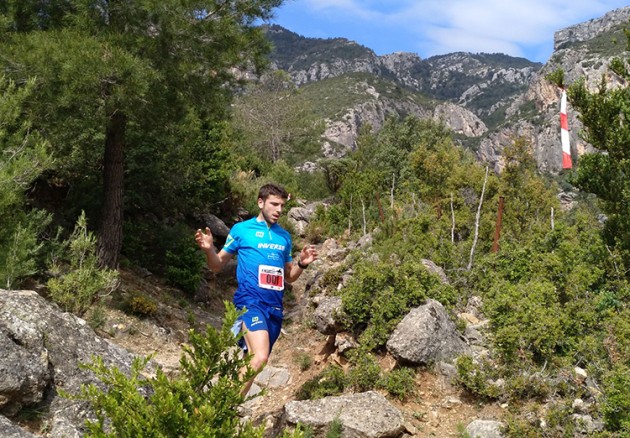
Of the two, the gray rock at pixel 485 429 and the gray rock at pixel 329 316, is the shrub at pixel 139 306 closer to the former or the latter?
the gray rock at pixel 329 316

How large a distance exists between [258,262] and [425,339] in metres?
2.35

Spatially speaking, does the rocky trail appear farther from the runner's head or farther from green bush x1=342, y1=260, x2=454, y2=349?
the runner's head

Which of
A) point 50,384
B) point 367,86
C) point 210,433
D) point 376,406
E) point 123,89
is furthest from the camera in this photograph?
point 367,86

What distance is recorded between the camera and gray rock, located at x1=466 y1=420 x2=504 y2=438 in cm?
397

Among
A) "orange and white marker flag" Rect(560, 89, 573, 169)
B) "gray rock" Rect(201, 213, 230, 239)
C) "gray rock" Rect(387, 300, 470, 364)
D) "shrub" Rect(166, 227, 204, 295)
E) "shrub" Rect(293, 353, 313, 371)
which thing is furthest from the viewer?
"gray rock" Rect(201, 213, 230, 239)

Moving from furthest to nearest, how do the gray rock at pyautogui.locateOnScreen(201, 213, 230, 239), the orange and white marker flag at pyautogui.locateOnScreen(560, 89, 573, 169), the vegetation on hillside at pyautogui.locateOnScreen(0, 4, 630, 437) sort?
the gray rock at pyautogui.locateOnScreen(201, 213, 230, 239) < the orange and white marker flag at pyautogui.locateOnScreen(560, 89, 573, 169) < the vegetation on hillside at pyautogui.locateOnScreen(0, 4, 630, 437)

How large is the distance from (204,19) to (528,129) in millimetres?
101119

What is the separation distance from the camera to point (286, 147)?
1364 inches

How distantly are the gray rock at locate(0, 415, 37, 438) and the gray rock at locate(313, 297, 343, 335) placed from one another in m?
3.60

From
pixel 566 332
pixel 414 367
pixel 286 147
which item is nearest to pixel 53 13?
pixel 414 367

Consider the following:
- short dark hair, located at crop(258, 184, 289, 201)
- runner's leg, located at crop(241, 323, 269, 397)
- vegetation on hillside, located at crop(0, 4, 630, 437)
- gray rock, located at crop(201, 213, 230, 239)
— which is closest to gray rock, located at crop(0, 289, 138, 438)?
vegetation on hillside, located at crop(0, 4, 630, 437)

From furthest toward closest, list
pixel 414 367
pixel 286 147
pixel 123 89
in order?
pixel 286 147, pixel 123 89, pixel 414 367

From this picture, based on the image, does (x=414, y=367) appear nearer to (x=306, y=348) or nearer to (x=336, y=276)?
(x=306, y=348)

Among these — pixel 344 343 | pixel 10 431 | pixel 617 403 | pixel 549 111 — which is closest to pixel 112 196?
pixel 344 343
